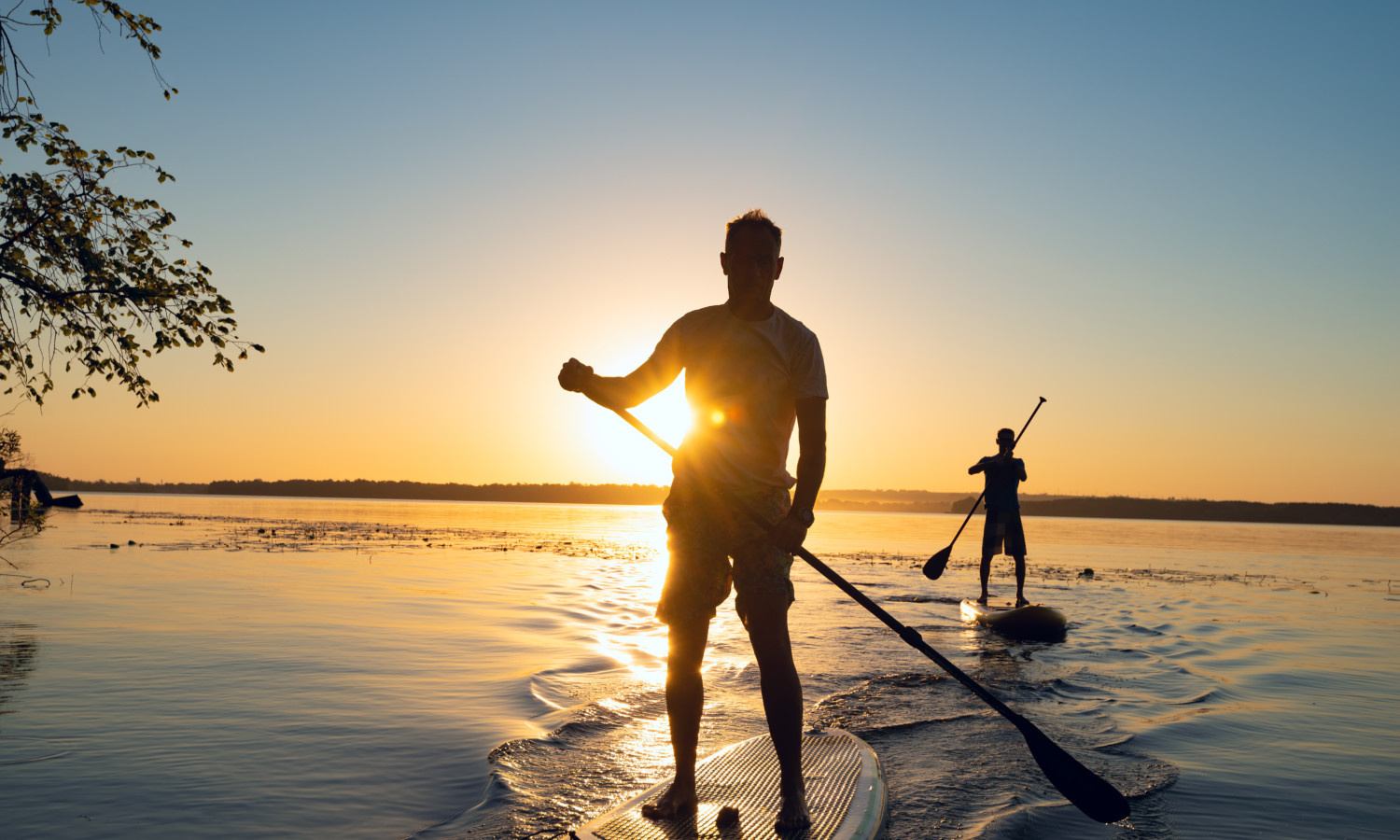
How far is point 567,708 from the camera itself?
523 cm

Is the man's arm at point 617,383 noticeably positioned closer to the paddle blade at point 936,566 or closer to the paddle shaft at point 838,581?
the paddle shaft at point 838,581

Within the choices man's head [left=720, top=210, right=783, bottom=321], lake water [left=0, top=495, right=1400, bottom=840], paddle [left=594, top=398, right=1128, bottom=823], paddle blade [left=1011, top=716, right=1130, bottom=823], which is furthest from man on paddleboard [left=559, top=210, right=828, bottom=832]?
paddle blade [left=1011, top=716, right=1130, bottom=823]

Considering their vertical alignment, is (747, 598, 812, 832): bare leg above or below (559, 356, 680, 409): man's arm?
below

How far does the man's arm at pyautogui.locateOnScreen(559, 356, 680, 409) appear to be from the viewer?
10.9 feet

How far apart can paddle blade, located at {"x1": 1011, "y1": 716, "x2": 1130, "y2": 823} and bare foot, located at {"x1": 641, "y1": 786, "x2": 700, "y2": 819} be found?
1.62 meters

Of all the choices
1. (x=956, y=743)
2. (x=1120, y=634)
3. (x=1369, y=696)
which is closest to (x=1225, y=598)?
(x=1120, y=634)

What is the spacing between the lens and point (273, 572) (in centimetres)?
1386

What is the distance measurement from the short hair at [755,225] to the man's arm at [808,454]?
697mm

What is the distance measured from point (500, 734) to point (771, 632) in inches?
92.9

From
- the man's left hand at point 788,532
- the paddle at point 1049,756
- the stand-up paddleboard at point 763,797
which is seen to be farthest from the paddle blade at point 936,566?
the man's left hand at point 788,532

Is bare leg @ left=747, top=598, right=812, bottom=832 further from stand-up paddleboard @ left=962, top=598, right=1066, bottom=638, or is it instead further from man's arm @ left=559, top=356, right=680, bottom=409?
stand-up paddleboard @ left=962, top=598, right=1066, bottom=638

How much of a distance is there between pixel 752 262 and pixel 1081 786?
105 inches

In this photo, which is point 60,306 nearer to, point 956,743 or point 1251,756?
point 956,743

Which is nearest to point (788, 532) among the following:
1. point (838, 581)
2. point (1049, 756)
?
point (838, 581)
